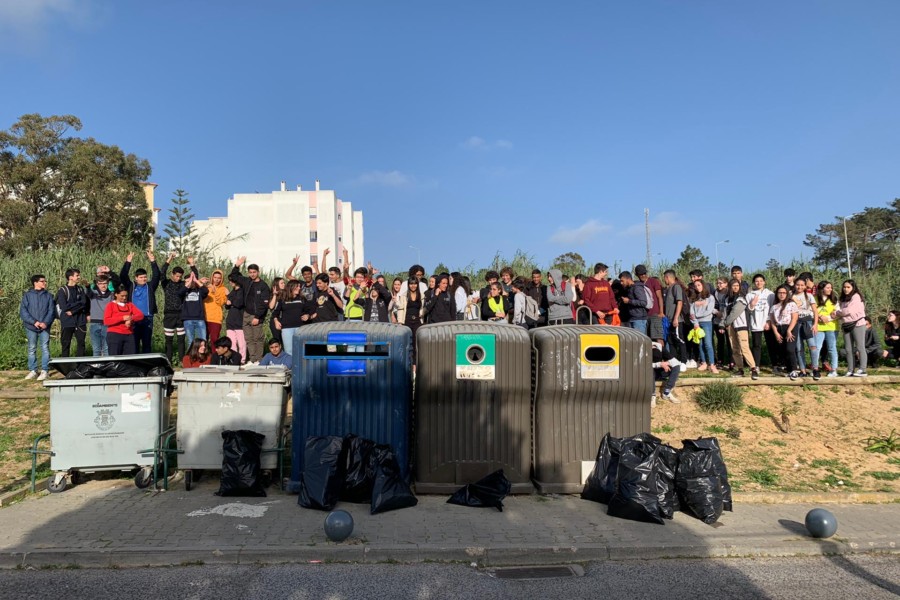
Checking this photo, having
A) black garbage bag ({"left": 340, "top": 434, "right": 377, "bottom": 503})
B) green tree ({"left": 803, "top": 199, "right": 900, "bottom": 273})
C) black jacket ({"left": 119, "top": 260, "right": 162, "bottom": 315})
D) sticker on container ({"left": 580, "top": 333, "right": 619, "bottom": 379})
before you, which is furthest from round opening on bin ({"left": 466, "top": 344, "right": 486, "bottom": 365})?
green tree ({"left": 803, "top": 199, "right": 900, "bottom": 273})

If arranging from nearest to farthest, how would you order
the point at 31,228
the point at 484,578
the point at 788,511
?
the point at 484,578
the point at 788,511
the point at 31,228

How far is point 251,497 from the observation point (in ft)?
20.0

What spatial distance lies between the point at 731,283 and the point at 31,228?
113 feet

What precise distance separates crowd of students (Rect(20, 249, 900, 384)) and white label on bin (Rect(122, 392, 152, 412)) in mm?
3307

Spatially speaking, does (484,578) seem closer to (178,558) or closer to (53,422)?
(178,558)

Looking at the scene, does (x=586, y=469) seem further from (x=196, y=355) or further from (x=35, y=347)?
(x=35, y=347)

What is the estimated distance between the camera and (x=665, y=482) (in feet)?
18.4

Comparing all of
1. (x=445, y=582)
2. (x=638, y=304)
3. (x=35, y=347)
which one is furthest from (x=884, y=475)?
(x=35, y=347)

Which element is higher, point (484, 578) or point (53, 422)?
point (53, 422)

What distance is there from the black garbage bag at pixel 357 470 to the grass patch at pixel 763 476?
14.2 ft

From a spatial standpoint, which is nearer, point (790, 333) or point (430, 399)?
point (430, 399)

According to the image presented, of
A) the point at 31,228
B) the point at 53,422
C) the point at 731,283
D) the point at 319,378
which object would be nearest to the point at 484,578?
the point at 319,378

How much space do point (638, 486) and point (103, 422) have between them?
17.5ft

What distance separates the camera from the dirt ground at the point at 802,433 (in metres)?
7.05
